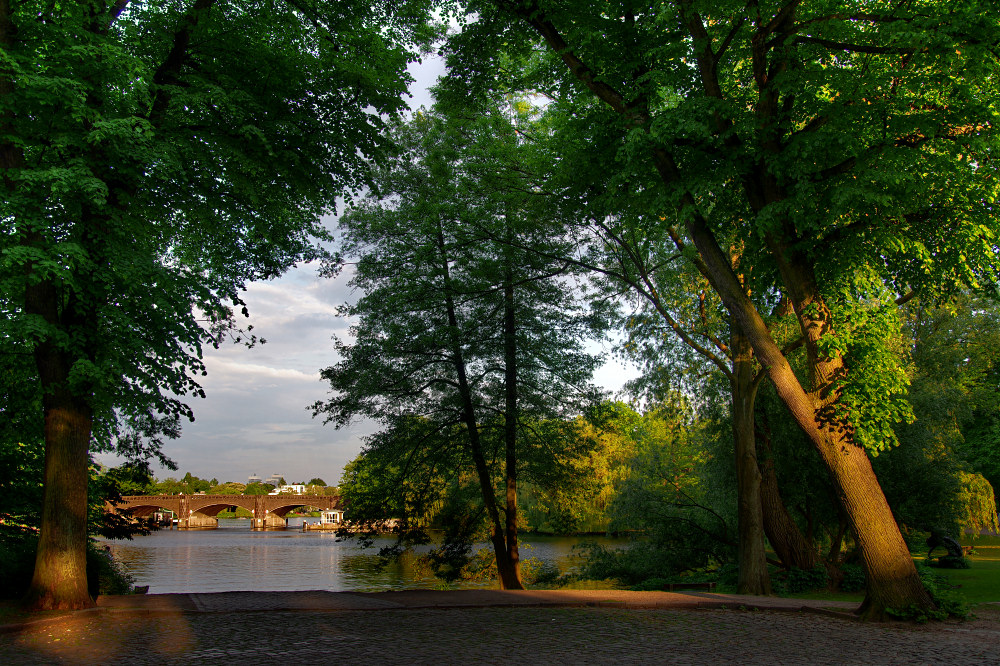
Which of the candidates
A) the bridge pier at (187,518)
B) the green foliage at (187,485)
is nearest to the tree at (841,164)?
the bridge pier at (187,518)

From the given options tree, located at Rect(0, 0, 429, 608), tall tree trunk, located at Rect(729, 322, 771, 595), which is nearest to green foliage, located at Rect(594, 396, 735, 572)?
tall tree trunk, located at Rect(729, 322, 771, 595)

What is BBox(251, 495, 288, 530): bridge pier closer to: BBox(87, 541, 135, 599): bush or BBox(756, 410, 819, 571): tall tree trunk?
BBox(87, 541, 135, 599): bush

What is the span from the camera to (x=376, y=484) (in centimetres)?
1864

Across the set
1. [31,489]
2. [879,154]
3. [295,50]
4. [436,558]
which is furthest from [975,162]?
[31,489]

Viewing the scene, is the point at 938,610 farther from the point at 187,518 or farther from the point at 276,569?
the point at 187,518

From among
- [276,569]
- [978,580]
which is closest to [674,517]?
[978,580]

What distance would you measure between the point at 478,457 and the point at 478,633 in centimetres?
1029

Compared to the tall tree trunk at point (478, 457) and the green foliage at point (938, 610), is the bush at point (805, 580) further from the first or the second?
the green foliage at point (938, 610)

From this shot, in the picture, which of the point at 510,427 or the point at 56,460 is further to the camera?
the point at 510,427

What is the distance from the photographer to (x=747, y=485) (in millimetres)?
15375

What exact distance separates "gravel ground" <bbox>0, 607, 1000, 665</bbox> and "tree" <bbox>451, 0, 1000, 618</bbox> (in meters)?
1.78

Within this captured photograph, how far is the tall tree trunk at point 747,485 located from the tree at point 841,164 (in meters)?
4.95

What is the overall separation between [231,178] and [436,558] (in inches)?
463

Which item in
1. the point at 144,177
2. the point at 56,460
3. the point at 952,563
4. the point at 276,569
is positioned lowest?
the point at 276,569
